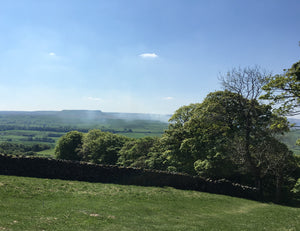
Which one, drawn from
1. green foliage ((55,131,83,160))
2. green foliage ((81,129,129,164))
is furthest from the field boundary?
green foliage ((55,131,83,160))

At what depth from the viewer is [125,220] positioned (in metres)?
12.9

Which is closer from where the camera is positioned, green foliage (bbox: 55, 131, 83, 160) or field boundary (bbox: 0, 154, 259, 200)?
field boundary (bbox: 0, 154, 259, 200)

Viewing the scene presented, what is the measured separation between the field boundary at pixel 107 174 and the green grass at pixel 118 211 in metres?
4.02

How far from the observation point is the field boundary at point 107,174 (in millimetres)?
23953

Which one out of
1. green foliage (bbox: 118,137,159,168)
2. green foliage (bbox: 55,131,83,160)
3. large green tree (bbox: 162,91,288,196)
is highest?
large green tree (bbox: 162,91,288,196)

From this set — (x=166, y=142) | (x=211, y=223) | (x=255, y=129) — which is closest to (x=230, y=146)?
(x=255, y=129)

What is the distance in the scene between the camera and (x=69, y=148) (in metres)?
74.1

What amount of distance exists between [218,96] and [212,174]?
11750 mm

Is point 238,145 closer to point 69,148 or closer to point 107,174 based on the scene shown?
point 107,174

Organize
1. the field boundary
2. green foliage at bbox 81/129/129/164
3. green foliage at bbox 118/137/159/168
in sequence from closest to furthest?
the field boundary → green foliage at bbox 118/137/159/168 → green foliage at bbox 81/129/129/164

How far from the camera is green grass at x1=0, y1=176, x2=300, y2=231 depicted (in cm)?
1152

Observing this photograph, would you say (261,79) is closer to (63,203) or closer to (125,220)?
(125,220)

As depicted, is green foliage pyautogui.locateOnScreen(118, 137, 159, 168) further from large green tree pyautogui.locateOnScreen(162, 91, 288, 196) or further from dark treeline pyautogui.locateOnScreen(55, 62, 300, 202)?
large green tree pyautogui.locateOnScreen(162, 91, 288, 196)

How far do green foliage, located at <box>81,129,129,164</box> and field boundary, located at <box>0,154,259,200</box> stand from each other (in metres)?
35.7
